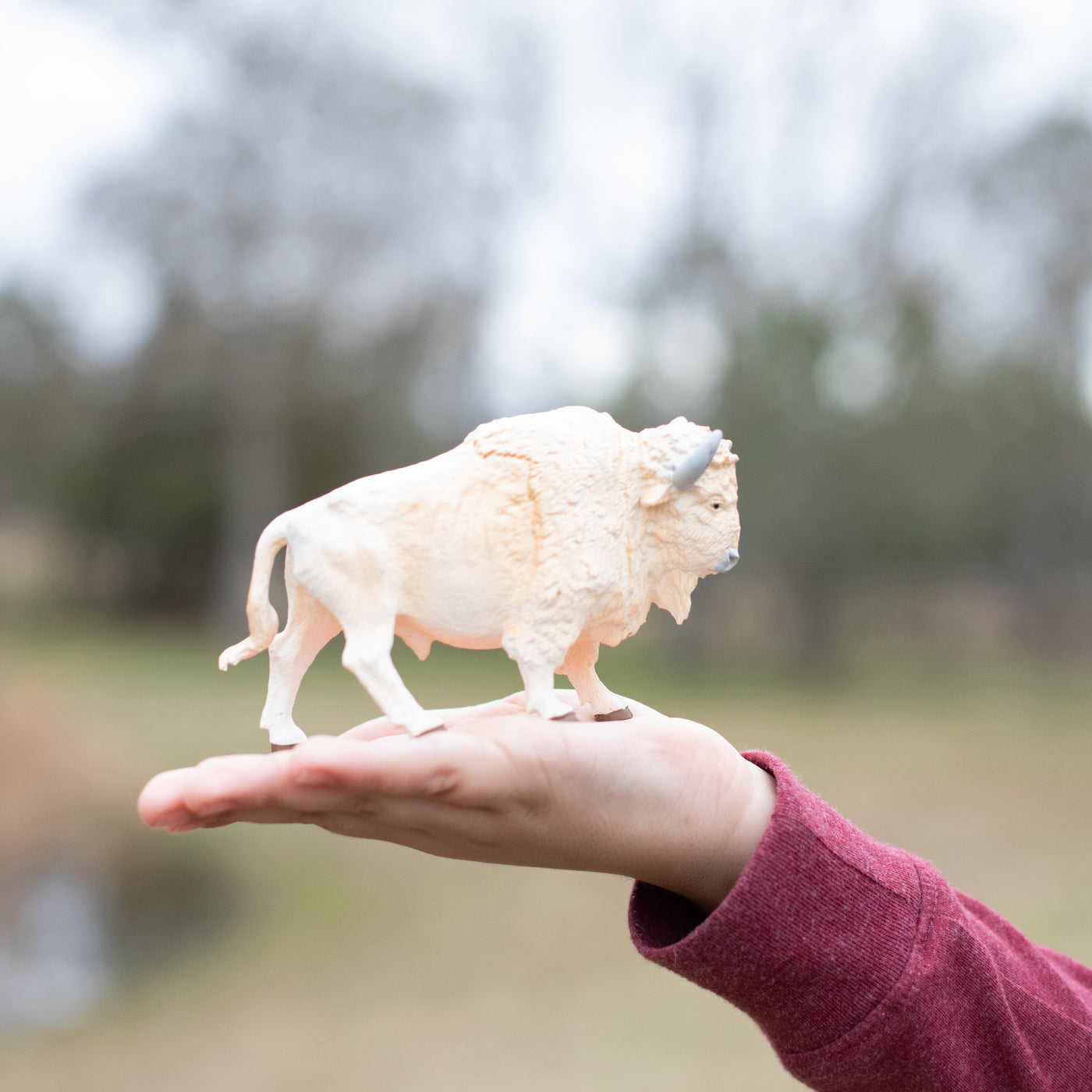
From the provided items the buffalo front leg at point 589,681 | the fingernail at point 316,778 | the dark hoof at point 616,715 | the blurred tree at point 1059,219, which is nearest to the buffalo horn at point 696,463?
the buffalo front leg at point 589,681

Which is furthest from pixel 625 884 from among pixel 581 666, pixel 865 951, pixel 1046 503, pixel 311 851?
pixel 1046 503

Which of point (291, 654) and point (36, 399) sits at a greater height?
point (291, 654)

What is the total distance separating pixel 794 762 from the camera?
8.24m

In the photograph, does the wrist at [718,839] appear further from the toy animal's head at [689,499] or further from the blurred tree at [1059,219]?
the blurred tree at [1059,219]

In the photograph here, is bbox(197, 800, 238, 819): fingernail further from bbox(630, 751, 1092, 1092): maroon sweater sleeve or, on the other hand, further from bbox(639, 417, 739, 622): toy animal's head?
bbox(639, 417, 739, 622): toy animal's head

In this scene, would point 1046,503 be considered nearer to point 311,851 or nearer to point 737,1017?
point 737,1017

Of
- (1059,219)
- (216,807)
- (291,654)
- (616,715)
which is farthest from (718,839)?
(1059,219)

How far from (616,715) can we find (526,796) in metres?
0.60

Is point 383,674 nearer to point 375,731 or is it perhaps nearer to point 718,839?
point 375,731

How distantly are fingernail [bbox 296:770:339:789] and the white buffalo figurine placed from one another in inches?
16.4

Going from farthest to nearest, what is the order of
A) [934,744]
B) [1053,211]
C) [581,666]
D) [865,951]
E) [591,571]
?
1. [1053,211]
2. [934,744]
3. [581,666]
4. [591,571]
5. [865,951]

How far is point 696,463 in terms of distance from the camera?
2.14 meters

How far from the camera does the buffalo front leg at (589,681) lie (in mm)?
2211

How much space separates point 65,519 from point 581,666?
15544 mm
